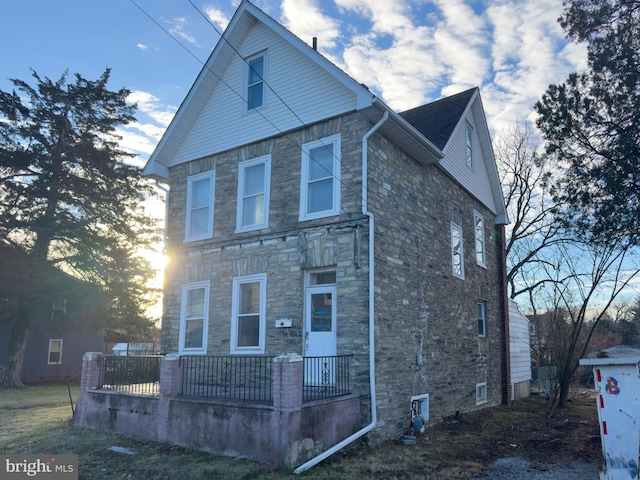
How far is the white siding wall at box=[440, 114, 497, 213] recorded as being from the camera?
1401 centimetres

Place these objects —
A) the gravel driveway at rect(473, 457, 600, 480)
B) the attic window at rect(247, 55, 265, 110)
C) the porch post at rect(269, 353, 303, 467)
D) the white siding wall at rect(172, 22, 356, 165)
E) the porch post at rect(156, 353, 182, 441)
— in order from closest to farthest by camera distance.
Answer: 1. the porch post at rect(269, 353, 303, 467)
2. the gravel driveway at rect(473, 457, 600, 480)
3. the porch post at rect(156, 353, 182, 441)
4. the white siding wall at rect(172, 22, 356, 165)
5. the attic window at rect(247, 55, 265, 110)

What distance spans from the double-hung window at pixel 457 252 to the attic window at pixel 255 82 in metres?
6.24

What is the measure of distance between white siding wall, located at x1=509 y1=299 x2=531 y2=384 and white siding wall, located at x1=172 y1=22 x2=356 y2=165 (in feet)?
37.6

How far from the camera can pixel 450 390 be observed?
1255cm

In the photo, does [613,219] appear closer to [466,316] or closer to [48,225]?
[466,316]

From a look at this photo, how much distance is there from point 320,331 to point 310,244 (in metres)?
1.77

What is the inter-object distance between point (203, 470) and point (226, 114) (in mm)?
8488

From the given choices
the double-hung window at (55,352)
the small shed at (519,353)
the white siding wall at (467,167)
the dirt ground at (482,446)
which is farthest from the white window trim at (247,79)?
the double-hung window at (55,352)

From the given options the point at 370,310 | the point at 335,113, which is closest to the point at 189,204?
the point at 335,113

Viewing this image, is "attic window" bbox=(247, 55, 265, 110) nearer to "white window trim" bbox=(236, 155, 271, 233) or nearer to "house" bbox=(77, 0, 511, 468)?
"house" bbox=(77, 0, 511, 468)

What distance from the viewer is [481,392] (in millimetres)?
14992

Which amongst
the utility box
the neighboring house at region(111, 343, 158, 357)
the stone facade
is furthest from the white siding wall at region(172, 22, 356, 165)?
the utility box

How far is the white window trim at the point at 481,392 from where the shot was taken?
1462 centimetres

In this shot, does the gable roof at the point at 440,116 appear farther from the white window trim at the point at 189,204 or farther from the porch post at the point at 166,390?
the porch post at the point at 166,390
